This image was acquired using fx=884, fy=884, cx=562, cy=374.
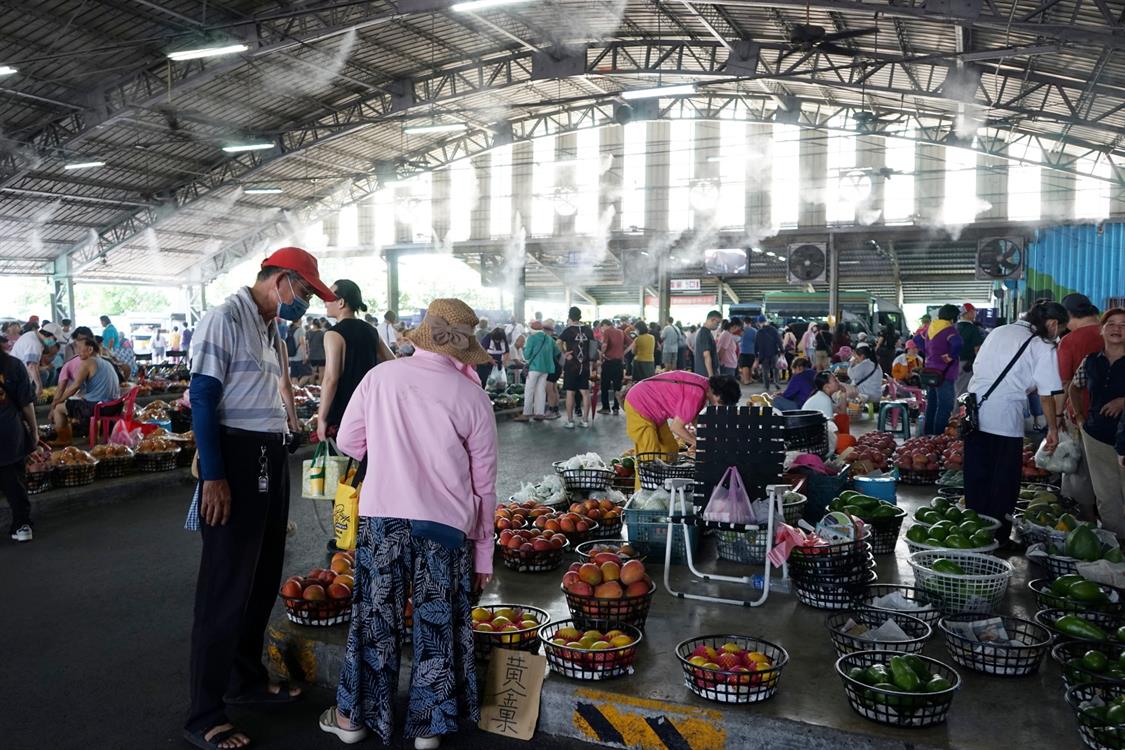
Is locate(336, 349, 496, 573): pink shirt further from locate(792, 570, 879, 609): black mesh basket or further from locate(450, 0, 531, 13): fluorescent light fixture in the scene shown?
locate(450, 0, 531, 13): fluorescent light fixture

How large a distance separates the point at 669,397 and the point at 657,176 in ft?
85.5

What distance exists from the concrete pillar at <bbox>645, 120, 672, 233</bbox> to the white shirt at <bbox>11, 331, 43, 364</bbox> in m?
21.4

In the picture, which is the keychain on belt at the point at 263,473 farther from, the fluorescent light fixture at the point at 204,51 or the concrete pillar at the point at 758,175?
the concrete pillar at the point at 758,175

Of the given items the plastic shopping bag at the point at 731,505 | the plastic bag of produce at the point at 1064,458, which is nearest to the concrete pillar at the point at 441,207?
the plastic bag of produce at the point at 1064,458

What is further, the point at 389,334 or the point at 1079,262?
the point at 1079,262

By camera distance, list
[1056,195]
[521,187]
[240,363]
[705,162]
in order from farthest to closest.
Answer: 1. [521,187]
2. [705,162]
3. [1056,195]
4. [240,363]

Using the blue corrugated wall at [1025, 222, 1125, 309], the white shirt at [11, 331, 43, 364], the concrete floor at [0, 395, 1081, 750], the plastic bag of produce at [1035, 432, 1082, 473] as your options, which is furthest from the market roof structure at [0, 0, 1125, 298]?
the concrete floor at [0, 395, 1081, 750]

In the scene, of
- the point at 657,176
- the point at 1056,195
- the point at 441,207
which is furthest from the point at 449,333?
the point at 441,207

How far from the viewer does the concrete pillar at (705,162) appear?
29547 mm

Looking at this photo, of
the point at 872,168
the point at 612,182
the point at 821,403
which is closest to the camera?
the point at 821,403

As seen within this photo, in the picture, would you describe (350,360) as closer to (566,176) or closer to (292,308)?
(292,308)

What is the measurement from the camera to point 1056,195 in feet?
82.0

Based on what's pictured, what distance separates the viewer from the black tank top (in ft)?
16.1

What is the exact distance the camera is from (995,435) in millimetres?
5148
